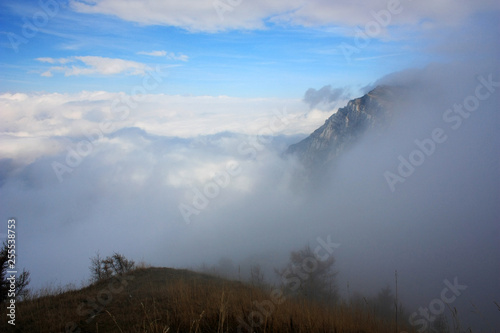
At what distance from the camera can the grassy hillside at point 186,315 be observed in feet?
17.0

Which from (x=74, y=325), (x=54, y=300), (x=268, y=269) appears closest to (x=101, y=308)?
(x=74, y=325)

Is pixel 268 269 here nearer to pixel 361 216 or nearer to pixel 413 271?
pixel 413 271

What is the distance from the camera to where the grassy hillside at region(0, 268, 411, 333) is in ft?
17.0

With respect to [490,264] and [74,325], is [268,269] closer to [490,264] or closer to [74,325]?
[490,264]

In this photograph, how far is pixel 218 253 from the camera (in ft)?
525

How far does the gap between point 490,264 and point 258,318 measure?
130 metres

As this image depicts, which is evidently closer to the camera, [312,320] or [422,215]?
[312,320]

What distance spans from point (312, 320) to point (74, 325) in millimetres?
5328

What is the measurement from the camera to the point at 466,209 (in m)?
159

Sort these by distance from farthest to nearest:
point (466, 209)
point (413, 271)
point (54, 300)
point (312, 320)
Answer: point (466, 209) < point (413, 271) < point (54, 300) < point (312, 320)

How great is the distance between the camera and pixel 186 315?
223 inches

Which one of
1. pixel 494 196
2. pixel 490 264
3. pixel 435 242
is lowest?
pixel 490 264

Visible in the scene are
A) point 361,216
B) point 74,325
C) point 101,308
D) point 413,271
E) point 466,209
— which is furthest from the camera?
point 361,216

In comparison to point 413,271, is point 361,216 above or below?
above
